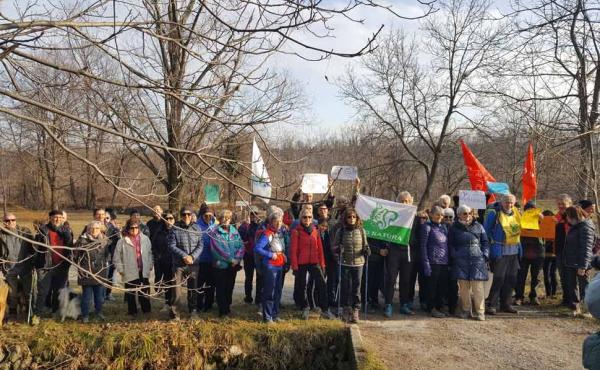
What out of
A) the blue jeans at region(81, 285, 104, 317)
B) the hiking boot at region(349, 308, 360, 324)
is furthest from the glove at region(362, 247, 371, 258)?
the blue jeans at region(81, 285, 104, 317)

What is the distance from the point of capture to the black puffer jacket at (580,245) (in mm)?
8312

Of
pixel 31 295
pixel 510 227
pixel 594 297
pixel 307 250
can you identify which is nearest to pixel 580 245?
pixel 510 227

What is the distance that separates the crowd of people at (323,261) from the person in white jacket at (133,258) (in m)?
0.02

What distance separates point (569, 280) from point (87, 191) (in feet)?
128

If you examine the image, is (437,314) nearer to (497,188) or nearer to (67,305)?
(497,188)

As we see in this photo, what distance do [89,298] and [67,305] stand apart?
1.24 ft

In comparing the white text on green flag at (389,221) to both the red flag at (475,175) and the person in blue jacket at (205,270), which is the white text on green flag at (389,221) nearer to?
the person in blue jacket at (205,270)

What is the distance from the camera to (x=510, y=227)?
867 centimetres

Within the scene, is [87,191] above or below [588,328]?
above

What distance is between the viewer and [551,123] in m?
8.73

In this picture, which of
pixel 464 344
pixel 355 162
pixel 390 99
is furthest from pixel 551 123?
pixel 355 162

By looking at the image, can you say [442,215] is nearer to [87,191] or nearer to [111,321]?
[111,321]

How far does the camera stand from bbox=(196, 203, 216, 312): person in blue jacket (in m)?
8.62

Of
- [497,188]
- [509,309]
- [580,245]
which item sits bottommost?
[509,309]
